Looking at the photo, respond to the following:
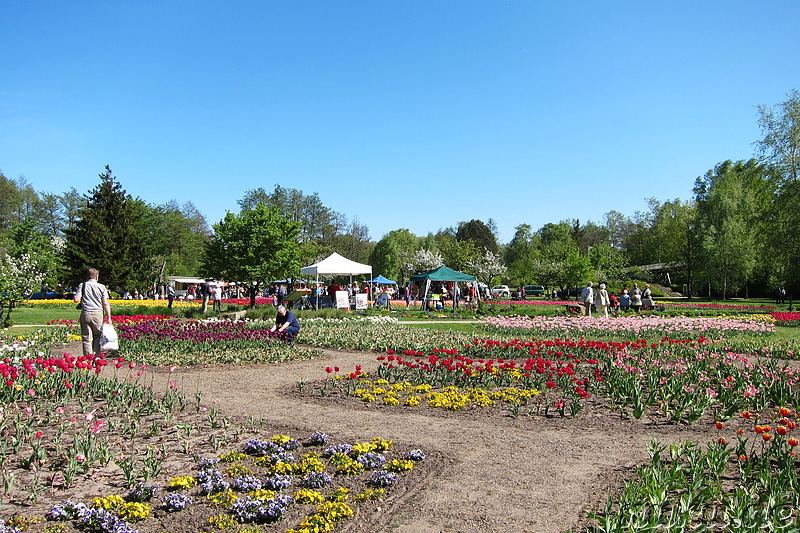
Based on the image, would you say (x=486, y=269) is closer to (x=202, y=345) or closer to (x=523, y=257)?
(x=523, y=257)

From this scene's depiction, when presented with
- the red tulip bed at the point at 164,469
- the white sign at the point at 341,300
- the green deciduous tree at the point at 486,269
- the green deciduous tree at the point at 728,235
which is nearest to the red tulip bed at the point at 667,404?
the red tulip bed at the point at 164,469

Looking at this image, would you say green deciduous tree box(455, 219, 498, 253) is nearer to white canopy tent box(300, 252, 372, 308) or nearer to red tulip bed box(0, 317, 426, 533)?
white canopy tent box(300, 252, 372, 308)

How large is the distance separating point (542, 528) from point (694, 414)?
3.43 m

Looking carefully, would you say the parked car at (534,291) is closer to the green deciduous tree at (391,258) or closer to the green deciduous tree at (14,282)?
the green deciduous tree at (391,258)

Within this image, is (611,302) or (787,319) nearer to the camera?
(787,319)

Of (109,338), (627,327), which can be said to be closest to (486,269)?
(627,327)

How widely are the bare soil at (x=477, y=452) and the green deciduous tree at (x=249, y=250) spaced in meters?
19.9

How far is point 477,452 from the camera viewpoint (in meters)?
5.46

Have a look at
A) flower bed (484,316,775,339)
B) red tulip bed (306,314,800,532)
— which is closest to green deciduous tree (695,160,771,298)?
flower bed (484,316,775,339)

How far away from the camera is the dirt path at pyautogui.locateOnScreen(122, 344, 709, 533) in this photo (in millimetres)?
4055

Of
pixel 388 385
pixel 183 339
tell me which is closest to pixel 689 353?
pixel 388 385

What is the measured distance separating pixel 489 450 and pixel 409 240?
76471mm

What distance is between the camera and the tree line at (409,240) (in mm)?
29109

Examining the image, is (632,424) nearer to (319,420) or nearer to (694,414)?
(694,414)
